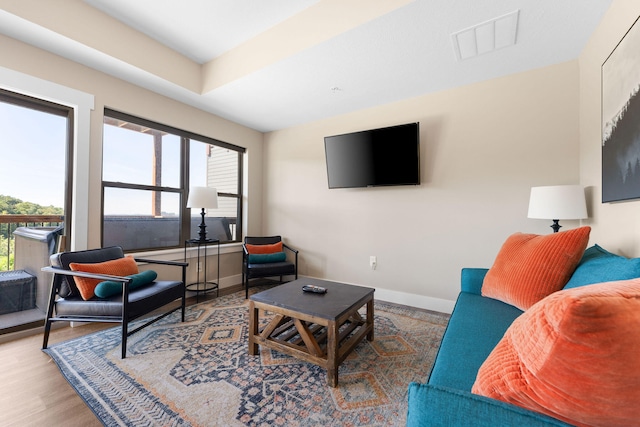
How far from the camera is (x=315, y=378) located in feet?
5.53

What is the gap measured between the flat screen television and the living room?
17 centimetres

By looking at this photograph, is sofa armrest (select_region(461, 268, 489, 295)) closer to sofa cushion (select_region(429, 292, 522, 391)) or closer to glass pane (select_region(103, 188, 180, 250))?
sofa cushion (select_region(429, 292, 522, 391))

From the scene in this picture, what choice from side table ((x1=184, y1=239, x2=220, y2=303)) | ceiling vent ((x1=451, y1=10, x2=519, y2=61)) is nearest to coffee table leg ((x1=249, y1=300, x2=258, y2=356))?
side table ((x1=184, y1=239, x2=220, y2=303))

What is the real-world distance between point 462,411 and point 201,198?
3.11 m

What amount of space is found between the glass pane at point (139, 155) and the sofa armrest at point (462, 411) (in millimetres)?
3337

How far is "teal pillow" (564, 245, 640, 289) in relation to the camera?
1012 mm

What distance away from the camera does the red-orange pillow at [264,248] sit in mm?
3613

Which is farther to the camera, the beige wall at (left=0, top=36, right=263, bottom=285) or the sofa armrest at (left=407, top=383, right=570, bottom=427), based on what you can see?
the beige wall at (left=0, top=36, right=263, bottom=285)

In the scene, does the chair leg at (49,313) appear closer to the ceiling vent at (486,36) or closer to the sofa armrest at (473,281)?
the sofa armrest at (473,281)

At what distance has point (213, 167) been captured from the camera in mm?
3852

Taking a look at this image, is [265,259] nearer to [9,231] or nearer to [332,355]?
[332,355]

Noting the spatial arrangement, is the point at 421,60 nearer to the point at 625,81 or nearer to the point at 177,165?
the point at 625,81

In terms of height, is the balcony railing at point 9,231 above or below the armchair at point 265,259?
above

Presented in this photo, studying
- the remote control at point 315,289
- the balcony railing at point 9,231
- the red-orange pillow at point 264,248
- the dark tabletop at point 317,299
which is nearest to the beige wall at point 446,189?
the red-orange pillow at point 264,248
